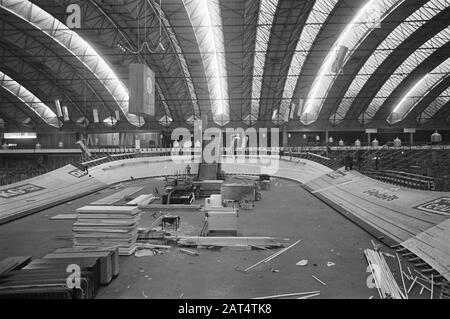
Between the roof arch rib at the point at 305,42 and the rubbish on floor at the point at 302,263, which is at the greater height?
the roof arch rib at the point at 305,42

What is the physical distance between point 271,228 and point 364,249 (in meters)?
3.40

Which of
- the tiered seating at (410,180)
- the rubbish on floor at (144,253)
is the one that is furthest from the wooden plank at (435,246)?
the rubbish on floor at (144,253)

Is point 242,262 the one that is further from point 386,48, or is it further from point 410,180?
point 386,48

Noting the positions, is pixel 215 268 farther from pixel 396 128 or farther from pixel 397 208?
pixel 396 128

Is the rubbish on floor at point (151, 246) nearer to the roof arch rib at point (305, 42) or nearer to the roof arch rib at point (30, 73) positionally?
the roof arch rib at point (305, 42)

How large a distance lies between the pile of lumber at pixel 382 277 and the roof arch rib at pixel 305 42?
814 inches

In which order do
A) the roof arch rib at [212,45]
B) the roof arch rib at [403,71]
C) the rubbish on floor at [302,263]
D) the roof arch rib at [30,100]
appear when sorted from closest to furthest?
the rubbish on floor at [302,263] < the roof arch rib at [212,45] < the roof arch rib at [403,71] < the roof arch rib at [30,100]

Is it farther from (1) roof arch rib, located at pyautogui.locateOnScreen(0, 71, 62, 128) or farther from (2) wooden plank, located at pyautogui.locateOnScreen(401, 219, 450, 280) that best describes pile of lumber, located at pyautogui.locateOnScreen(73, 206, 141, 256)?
(1) roof arch rib, located at pyautogui.locateOnScreen(0, 71, 62, 128)

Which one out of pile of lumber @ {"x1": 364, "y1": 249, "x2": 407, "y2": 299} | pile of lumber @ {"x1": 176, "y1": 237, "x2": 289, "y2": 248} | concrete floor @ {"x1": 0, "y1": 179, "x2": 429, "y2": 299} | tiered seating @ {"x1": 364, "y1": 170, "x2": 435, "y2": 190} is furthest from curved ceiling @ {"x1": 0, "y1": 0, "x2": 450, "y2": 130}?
pile of lumber @ {"x1": 364, "y1": 249, "x2": 407, "y2": 299}

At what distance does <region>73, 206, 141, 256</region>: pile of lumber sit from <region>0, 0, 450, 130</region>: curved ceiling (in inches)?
502

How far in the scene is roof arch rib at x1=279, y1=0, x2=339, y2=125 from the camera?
86.0ft

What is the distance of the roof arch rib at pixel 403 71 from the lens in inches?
1201
